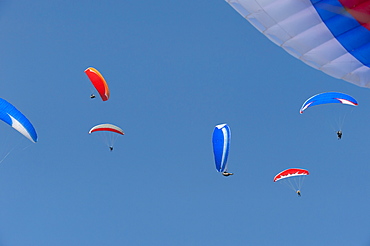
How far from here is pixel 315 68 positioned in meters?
10.1

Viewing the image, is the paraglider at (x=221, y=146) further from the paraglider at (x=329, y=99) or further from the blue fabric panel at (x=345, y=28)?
the blue fabric panel at (x=345, y=28)

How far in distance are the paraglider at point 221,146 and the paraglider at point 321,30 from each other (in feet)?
33.6

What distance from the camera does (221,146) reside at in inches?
794

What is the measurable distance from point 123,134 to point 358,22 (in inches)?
787

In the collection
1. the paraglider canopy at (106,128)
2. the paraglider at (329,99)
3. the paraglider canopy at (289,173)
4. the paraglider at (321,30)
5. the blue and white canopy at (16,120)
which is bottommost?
the blue and white canopy at (16,120)

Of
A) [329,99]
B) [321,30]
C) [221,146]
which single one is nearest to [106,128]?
[221,146]

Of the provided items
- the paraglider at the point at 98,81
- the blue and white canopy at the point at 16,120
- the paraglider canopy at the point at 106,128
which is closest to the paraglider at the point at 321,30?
the blue and white canopy at the point at 16,120

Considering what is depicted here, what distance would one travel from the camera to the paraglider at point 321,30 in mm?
9117

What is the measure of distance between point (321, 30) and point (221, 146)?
11.0 m

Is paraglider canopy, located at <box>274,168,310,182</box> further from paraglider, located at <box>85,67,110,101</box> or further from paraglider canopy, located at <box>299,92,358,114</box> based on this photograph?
paraglider, located at <box>85,67,110,101</box>

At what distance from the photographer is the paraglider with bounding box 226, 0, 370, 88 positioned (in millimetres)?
9117

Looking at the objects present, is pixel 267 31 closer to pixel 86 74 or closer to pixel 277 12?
pixel 277 12

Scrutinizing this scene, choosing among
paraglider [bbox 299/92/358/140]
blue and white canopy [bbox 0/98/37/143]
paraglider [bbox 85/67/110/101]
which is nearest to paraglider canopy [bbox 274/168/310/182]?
paraglider [bbox 299/92/358/140]

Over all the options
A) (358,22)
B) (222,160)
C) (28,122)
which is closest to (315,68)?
(358,22)
